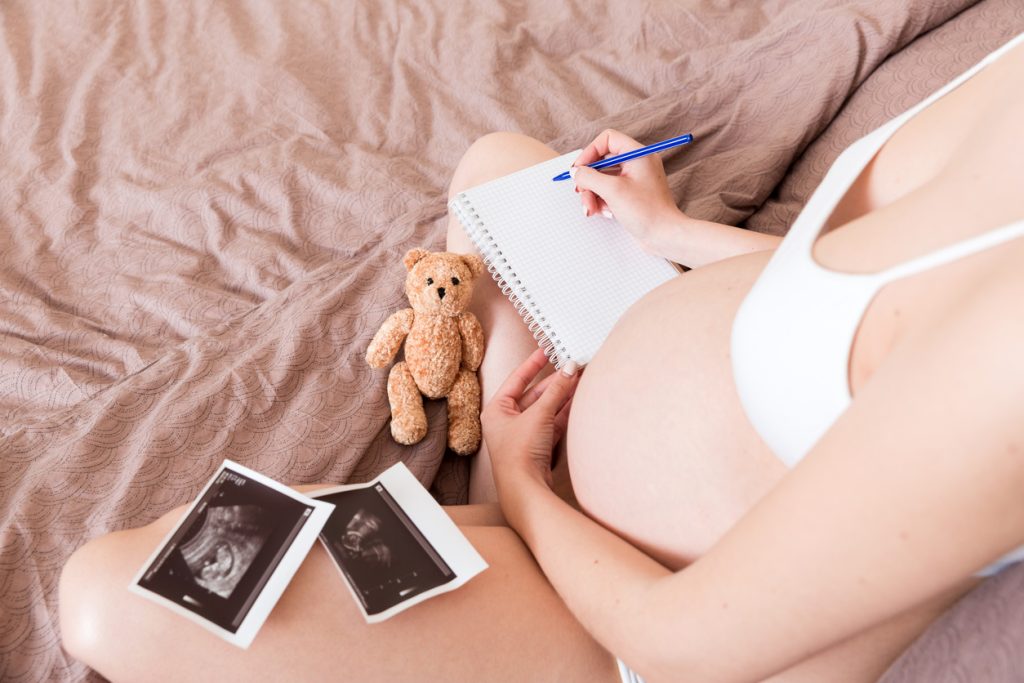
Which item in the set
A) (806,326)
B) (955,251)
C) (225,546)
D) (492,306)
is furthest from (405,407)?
(955,251)

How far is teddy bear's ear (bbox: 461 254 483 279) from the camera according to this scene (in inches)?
42.3

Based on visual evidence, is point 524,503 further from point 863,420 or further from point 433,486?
point 863,420

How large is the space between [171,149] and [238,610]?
0.99m

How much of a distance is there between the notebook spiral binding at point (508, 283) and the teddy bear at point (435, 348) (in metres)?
0.02

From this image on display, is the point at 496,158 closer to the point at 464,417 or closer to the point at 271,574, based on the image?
the point at 464,417

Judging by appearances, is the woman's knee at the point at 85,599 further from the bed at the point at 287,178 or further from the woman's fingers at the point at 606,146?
the woman's fingers at the point at 606,146

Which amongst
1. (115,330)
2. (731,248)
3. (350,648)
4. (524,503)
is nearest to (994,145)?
(731,248)

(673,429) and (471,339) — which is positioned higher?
(673,429)

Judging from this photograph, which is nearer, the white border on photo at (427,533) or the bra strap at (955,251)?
the bra strap at (955,251)

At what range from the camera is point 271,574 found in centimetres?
72

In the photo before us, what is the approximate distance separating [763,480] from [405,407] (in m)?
0.50

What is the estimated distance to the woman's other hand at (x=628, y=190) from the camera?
3.49ft

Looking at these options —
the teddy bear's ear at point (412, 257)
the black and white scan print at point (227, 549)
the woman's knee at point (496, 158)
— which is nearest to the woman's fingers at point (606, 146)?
the woman's knee at point (496, 158)

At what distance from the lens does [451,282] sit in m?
1.03
